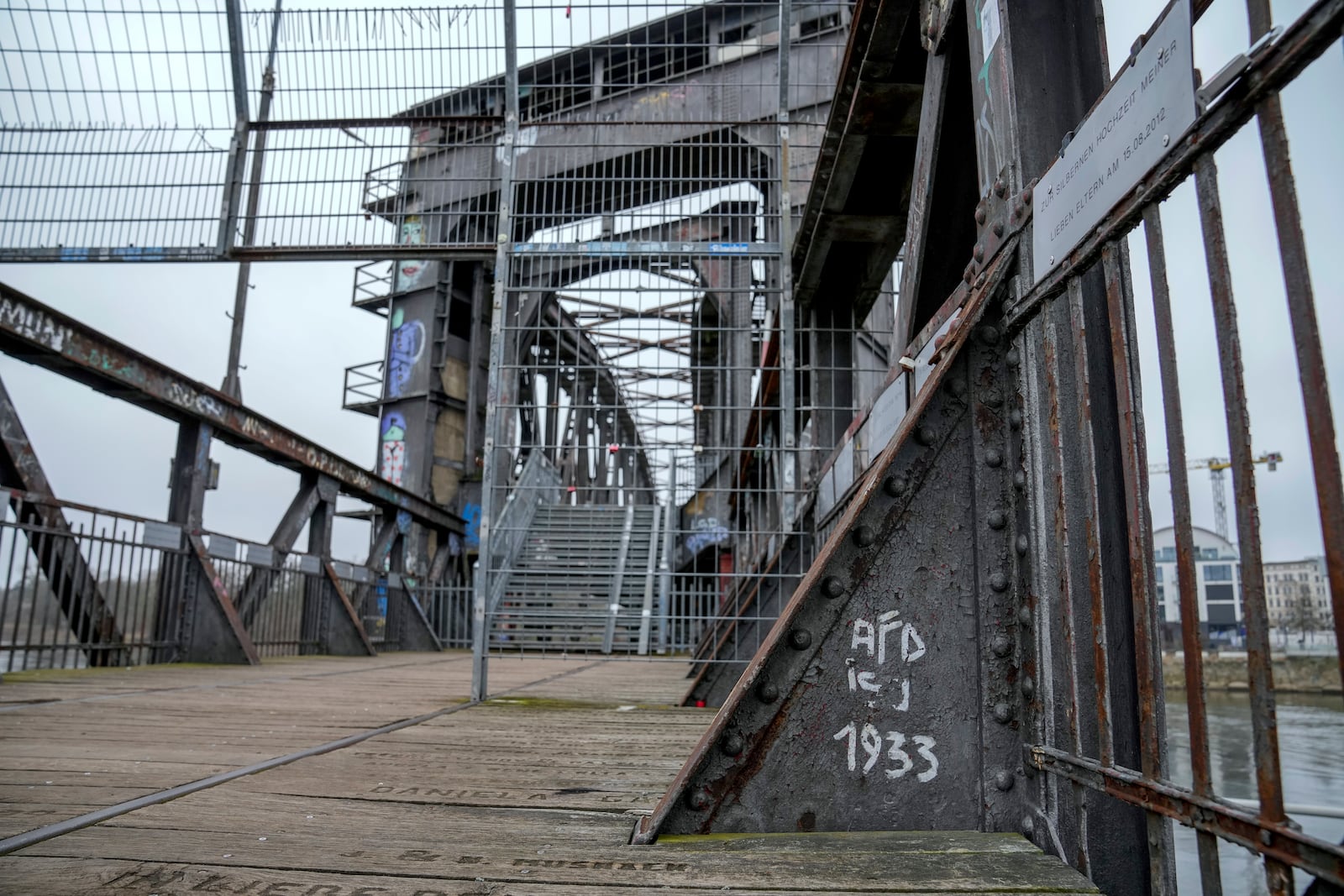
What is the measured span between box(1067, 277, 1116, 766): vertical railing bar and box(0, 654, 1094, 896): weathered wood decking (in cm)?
32

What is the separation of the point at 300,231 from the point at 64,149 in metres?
3.18

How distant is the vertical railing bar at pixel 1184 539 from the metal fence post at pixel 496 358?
3897 millimetres

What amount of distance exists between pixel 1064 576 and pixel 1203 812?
55cm

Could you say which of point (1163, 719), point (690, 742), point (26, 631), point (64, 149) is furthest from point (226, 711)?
point (64, 149)

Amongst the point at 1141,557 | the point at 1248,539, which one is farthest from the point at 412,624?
the point at 1248,539

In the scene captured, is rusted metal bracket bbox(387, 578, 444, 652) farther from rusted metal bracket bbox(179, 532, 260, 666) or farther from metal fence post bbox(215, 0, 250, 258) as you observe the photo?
metal fence post bbox(215, 0, 250, 258)

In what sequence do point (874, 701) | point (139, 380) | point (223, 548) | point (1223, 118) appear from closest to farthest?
point (1223, 118) → point (874, 701) → point (139, 380) → point (223, 548)

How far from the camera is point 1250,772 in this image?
737 inches

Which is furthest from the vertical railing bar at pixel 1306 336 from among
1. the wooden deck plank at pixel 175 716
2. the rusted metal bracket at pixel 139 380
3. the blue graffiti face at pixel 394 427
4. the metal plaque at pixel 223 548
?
the blue graffiti face at pixel 394 427

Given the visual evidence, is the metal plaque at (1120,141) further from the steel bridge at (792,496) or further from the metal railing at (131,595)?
the metal railing at (131,595)

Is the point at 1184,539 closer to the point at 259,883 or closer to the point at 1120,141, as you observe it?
the point at 1120,141

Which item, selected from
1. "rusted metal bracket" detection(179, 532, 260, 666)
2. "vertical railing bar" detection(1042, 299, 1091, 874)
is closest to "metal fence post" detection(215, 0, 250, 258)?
"rusted metal bracket" detection(179, 532, 260, 666)

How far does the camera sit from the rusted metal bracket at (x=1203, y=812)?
1.00 meters

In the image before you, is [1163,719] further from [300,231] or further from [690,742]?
Result: [300,231]
